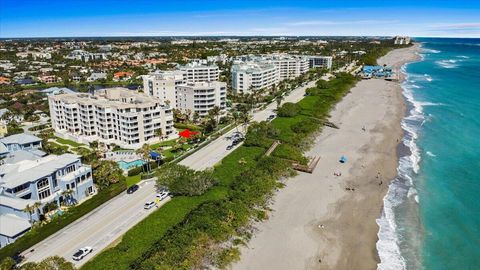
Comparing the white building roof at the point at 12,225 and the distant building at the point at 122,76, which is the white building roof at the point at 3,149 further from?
the distant building at the point at 122,76

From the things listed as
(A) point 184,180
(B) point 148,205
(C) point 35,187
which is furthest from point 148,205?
(C) point 35,187

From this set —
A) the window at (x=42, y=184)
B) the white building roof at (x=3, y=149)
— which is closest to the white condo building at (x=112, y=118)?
the white building roof at (x=3, y=149)

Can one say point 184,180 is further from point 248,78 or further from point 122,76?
point 122,76

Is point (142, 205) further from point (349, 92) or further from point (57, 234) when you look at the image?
point (349, 92)

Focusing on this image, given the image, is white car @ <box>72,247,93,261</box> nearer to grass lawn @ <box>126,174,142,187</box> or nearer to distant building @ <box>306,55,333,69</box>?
grass lawn @ <box>126,174,142,187</box>

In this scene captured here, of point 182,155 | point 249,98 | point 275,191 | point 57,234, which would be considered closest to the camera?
point 57,234

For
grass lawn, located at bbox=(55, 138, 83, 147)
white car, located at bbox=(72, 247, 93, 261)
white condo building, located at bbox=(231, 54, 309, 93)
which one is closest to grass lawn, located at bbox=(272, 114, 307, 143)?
white condo building, located at bbox=(231, 54, 309, 93)

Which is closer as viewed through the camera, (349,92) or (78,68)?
(349,92)

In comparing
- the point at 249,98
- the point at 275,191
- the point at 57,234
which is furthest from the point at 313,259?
the point at 249,98
